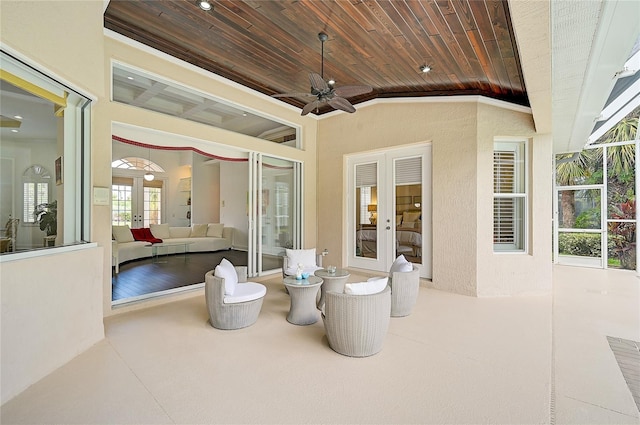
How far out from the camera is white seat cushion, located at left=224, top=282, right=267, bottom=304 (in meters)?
3.30

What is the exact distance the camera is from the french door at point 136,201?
8883 millimetres

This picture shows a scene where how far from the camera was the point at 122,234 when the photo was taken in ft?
24.5

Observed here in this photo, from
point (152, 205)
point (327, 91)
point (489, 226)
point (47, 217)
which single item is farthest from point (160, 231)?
point (489, 226)

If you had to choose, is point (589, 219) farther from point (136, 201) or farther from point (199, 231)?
point (136, 201)

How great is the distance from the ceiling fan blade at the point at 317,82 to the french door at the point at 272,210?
2.34 m

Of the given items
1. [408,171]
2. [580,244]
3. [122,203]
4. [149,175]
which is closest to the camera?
[408,171]

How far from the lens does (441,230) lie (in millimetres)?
5113

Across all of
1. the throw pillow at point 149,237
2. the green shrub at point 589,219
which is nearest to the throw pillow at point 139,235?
the throw pillow at point 149,237

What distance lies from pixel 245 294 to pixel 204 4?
3.06 metres

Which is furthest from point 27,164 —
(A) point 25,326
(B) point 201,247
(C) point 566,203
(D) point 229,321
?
(C) point 566,203

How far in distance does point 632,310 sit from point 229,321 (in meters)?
5.26

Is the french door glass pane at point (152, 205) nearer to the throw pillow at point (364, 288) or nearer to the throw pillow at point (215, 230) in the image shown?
the throw pillow at point (215, 230)

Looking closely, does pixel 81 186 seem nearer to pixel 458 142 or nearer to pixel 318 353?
pixel 318 353

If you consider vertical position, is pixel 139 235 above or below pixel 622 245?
above
